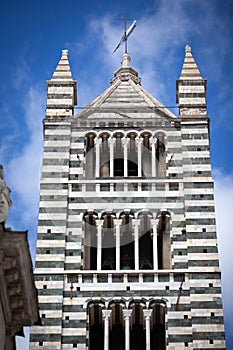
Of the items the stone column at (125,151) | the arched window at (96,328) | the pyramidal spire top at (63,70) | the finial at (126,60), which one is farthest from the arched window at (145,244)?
the finial at (126,60)

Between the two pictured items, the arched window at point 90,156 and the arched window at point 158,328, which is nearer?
the arched window at point 158,328

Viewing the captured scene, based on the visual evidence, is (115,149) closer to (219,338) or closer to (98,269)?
(98,269)

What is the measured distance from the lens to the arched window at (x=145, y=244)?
2407 centimetres

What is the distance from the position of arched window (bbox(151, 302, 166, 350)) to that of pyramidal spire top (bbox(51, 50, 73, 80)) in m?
8.51

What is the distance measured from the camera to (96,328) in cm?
2272

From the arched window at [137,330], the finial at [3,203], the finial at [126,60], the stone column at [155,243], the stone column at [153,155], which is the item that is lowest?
the arched window at [137,330]

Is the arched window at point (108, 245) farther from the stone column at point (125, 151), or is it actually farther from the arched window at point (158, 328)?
the arched window at point (158, 328)

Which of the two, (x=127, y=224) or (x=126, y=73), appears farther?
(x=126, y=73)

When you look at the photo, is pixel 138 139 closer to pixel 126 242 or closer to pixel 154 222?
pixel 154 222

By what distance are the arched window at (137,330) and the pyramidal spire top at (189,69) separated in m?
8.18

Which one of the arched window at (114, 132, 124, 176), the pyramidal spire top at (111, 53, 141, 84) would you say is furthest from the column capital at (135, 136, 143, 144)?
the pyramidal spire top at (111, 53, 141, 84)

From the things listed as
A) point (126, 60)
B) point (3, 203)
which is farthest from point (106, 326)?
point (126, 60)

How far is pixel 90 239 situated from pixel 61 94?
508cm

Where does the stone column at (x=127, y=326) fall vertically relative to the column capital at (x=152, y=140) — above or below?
below
